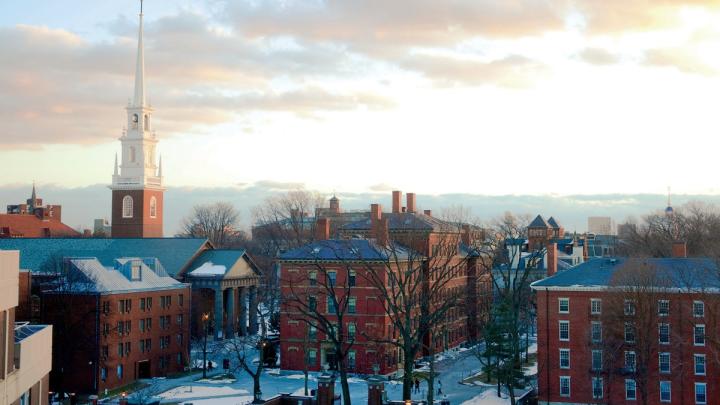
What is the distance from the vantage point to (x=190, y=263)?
79.5 metres

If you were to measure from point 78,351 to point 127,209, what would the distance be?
142 ft

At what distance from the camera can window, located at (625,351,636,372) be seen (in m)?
49.4

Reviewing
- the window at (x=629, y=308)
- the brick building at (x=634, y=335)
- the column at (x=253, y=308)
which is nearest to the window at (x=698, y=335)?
the brick building at (x=634, y=335)

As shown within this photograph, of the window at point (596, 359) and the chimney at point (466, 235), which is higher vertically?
the chimney at point (466, 235)

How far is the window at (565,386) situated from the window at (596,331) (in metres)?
3.08

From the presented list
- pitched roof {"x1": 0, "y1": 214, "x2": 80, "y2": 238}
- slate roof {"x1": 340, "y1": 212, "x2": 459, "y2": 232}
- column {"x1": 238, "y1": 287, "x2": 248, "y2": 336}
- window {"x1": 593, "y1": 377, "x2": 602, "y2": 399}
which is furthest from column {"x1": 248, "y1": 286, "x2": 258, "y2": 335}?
pitched roof {"x1": 0, "y1": 214, "x2": 80, "y2": 238}

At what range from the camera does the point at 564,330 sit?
52.5 m

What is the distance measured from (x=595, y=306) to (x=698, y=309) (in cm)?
604

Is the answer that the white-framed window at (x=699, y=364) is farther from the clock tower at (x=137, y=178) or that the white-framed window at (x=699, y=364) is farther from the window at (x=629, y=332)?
the clock tower at (x=137, y=178)

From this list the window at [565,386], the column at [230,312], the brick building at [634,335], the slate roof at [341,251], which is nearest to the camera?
the brick building at [634,335]

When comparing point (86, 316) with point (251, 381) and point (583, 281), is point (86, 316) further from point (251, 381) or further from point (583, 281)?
point (583, 281)

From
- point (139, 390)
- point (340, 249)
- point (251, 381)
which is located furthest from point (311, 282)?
point (139, 390)

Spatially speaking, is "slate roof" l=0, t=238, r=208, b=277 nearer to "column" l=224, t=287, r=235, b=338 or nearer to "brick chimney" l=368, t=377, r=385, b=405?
"column" l=224, t=287, r=235, b=338

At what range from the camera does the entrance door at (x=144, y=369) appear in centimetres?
6232
